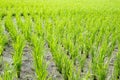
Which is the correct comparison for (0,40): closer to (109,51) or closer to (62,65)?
(62,65)

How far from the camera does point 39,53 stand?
Answer: 275 centimetres

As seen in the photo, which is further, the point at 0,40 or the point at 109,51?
the point at 109,51

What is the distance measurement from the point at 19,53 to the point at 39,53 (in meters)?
0.24

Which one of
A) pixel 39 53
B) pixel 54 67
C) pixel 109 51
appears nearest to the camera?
pixel 39 53

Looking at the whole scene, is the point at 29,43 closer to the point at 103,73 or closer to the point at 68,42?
the point at 68,42

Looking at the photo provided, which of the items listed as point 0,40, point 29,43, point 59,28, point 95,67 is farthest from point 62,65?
point 59,28

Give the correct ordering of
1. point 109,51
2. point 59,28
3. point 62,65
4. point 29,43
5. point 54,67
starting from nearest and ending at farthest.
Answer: point 62,65
point 54,67
point 109,51
point 29,43
point 59,28

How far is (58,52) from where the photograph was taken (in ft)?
8.81

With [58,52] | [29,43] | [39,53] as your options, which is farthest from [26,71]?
[29,43]

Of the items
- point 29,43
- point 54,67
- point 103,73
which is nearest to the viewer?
point 103,73

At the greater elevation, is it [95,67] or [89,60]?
[95,67]

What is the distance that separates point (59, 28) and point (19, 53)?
1.78 metres

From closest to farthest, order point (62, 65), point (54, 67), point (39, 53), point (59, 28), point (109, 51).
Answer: point (62, 65)
point (39, 53)
point (54, 67)
point (109, 51)
point (59, 28)

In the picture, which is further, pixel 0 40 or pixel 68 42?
pixel 68 42
